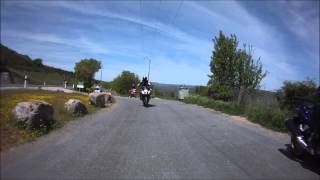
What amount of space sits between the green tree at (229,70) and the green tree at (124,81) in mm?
49850

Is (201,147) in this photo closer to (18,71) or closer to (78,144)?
(78,144)

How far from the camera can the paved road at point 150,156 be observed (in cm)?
744

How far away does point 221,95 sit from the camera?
109ft

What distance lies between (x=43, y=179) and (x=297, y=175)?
4.94 meters

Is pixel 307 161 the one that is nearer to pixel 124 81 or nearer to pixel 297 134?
pixel 297 134

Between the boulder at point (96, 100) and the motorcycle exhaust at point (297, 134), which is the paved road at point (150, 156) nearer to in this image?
the motorcycle exhaust at point (297, 134)

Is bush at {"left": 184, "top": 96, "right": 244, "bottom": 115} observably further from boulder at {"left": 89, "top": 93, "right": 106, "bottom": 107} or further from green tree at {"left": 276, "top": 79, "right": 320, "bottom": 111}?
boulder at {"left": 89, "top": 93, "right": 106, "bottom": 107}

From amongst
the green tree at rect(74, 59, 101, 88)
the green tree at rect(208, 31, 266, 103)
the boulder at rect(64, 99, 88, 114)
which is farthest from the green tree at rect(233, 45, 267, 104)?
the green tree at rect(74, 59, 101, 88)

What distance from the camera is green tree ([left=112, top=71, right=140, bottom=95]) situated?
277 feet

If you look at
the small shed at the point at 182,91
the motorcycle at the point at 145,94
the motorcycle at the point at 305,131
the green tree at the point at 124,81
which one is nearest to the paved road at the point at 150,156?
the motorcycle at the point at 305,131

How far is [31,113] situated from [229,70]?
84.3 ft

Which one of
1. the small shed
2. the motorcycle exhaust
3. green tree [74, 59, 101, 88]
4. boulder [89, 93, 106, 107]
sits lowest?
the motorcycle exhaust

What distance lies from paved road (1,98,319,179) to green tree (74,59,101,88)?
203ft

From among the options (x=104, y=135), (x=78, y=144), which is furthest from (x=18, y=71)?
(x=104, y=135)
